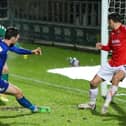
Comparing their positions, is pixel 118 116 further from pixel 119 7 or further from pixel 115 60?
pixel 119 7

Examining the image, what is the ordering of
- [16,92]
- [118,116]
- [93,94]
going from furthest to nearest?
[93,94] → [118,116] → [16,92]

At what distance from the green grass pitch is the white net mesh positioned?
1967 millimetres

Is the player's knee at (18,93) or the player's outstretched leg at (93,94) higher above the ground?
the player's knee at (18,93)

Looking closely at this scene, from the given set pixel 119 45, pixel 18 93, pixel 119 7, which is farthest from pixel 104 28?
pixel 18 93

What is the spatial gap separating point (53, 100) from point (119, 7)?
3612 millimetres

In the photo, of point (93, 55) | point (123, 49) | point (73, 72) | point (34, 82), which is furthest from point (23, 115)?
point (93, 55)

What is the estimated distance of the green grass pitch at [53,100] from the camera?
9281 mm

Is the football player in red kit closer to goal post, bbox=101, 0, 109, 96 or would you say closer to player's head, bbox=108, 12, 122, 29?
player's head, bbox=108, 12, 122, 29

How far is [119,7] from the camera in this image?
13.7 meters

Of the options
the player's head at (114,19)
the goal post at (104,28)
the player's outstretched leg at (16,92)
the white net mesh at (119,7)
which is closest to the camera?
the player's outstretched leg at (16,92)

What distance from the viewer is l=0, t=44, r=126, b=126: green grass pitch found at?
30.5ft

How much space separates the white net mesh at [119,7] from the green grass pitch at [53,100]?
1.97 m

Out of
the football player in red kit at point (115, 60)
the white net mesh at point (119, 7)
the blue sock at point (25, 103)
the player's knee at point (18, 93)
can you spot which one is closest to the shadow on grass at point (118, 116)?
the football player in red kit at point (115, 60)

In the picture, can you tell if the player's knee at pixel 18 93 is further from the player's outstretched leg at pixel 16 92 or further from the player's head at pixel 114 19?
the player's head at pixel 114 19
